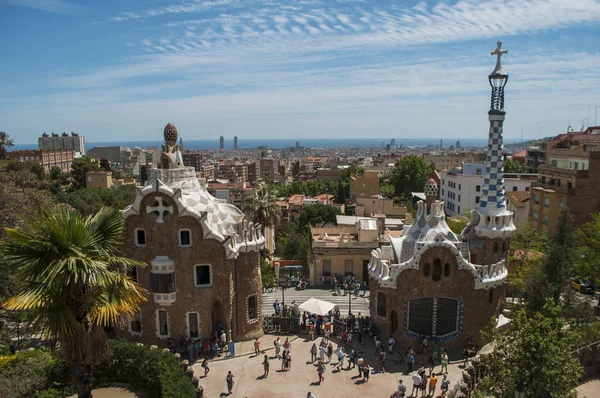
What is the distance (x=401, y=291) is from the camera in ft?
84.1

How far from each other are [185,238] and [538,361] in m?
17.7

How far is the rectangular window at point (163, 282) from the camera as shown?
25.3 metres

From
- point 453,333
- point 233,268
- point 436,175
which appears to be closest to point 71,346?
point 233,268

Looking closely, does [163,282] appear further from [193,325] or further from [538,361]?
[538,361]

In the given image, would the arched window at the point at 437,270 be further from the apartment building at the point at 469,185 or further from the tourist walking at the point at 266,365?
the apartment building at the point at 469,185

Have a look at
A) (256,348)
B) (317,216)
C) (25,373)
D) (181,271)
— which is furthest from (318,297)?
(317,216)

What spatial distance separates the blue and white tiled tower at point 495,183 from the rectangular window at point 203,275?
52.2 ft

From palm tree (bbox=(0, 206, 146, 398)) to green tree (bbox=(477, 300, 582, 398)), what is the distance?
13.2 m

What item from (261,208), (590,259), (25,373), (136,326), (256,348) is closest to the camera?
(25,373)

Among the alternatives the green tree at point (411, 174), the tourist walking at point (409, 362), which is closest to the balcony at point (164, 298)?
the tourist walking at point (409, 362)

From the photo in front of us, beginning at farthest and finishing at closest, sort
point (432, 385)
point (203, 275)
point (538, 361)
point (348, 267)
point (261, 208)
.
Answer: point (261, 208), point (348, 267), point (203, 275), point (432, 385), point (538, 361)

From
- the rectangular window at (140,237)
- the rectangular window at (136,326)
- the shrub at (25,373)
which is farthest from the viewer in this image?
the rectangular window at (136,326)

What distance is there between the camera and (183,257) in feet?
83.2

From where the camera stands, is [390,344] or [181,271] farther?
[181,271]
